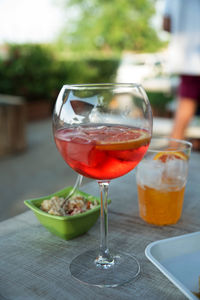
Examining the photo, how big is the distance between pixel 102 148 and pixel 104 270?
0.85ft

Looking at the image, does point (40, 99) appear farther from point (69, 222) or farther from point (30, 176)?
point (69, 222)

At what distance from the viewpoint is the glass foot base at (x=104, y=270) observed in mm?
661

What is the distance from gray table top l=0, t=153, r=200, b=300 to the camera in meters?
0.63

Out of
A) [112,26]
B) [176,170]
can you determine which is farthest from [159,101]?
[112,26]

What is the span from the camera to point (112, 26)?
19094 millimetres

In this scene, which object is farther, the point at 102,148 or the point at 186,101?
the point at 186,101

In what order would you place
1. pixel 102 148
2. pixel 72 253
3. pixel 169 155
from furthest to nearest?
1. pixel 169 155
2. pixel 72 253
3. pixel 102 148

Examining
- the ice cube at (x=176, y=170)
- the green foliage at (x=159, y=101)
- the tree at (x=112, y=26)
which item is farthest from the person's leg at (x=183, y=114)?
the tree at (x=112, y=26)

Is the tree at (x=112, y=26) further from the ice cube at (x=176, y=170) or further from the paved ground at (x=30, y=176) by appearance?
the ice cube at (x=176, y=170)

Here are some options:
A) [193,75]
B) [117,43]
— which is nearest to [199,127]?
[193,75]

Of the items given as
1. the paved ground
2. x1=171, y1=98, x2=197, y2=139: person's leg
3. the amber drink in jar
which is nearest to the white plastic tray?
the amber drink in jar

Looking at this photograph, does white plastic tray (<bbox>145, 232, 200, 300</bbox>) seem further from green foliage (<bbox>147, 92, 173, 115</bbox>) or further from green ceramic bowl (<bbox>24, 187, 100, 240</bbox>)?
green foliage (<bbox>147, 92, 173, 115</bbox>)

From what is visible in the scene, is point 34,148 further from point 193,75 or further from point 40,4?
point 40,4

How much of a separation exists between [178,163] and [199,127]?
250 centimetres
